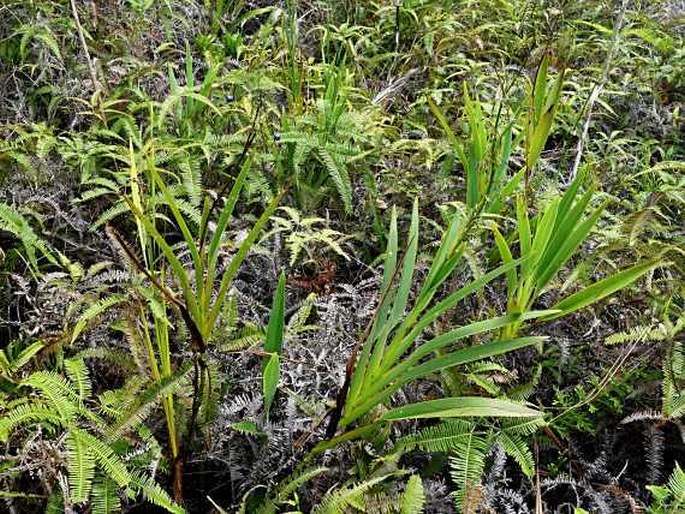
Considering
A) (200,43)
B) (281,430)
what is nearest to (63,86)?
(200,43)

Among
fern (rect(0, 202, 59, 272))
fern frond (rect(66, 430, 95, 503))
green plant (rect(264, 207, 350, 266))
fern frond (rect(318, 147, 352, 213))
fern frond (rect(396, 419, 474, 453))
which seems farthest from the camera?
fern frond (rect(318, 147, 352, 213))

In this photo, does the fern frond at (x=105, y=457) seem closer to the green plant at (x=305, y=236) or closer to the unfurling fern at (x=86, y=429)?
the unfurling fern at (x=86, y=429)

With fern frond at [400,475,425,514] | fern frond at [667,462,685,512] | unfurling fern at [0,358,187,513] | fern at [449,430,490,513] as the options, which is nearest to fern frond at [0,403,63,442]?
unfurling fern at [0,358,187,513]

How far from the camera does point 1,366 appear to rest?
53.3 inches

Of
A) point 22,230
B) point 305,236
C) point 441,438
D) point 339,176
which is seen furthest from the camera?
point 339,176

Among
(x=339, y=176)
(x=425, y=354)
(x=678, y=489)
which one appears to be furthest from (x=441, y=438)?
(x=339, y=176)

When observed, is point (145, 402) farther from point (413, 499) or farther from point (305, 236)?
point (305, 236)

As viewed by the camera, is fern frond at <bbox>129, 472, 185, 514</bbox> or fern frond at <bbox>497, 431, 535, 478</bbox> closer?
fern frond at <bbox>129, 472, 185, 514</bbox>

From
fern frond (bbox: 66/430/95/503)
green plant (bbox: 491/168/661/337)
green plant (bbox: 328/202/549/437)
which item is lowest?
fern frond (bbox: 66/430/95/503)

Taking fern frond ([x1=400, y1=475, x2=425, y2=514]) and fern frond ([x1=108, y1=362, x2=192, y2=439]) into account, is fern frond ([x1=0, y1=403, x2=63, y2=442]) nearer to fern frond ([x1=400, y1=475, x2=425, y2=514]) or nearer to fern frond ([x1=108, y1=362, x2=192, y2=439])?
fern frond ([x1=108, y1=362, x2=192, y2=439])

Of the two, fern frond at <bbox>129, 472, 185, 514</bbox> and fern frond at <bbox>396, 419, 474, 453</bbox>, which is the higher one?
fern frond at <bbox>396, 419, 474, 453</bbox>

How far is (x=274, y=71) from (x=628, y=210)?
142 centimetres

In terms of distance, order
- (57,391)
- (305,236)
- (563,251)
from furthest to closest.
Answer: (305,236), (563,251), (57,391)

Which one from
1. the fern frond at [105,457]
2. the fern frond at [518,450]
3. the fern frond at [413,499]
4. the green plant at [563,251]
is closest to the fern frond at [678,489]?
the fern frond at [518,450]
